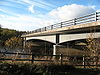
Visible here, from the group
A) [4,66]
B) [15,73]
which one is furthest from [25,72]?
[4,66]

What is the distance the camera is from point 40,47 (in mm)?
47156

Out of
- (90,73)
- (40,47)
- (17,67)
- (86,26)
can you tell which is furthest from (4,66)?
(40,47)

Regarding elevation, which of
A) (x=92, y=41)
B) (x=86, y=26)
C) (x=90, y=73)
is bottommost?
(x=90, y=73)

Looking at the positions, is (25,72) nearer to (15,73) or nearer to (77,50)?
(15,73)

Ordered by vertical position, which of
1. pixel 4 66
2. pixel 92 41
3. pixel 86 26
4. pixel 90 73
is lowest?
pixel 90 73

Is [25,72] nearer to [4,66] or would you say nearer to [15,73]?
[15,73]

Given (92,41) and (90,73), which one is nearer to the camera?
(90,73)

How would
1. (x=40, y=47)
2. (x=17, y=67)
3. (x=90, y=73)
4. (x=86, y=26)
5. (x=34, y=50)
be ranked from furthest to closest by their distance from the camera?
1. (x=40, y=47)
2. (x=34, y=50)
3. (x=86, y=26)
4. (x=90, y=73)
5. (x=17, y=67)

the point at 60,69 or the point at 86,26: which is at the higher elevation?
the point at 86,26

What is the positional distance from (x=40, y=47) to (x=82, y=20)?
1226 inches

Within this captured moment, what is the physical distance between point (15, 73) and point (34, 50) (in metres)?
35.4

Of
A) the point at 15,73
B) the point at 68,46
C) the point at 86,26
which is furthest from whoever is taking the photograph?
the point at 68,46

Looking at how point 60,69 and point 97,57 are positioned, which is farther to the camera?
point 97,57

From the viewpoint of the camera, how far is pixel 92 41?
16.7 m
